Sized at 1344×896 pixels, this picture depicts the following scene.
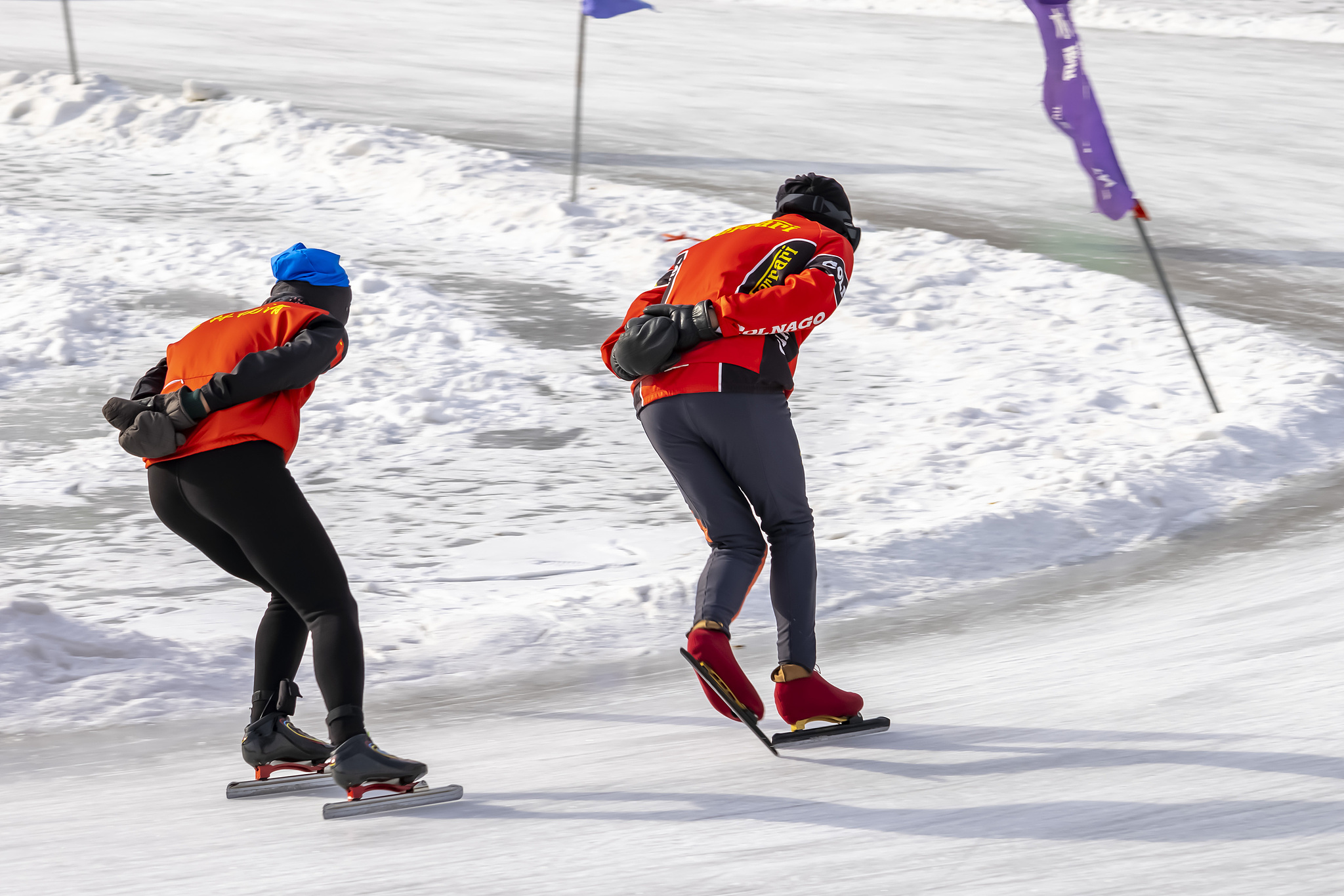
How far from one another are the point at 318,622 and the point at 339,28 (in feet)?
77.8

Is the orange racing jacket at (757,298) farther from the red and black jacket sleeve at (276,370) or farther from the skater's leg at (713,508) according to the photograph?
the red and black jacket sleeve at (276,370)

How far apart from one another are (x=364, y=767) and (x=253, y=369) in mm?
988

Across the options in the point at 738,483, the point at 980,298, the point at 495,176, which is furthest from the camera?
the point at 495,176

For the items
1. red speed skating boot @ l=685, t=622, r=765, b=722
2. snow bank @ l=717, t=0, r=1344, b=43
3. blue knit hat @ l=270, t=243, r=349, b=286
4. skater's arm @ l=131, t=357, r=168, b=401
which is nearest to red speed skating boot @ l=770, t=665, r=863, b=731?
red speed skating boot @ l=685, t=622, r=765, b=722

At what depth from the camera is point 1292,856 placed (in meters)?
3.10

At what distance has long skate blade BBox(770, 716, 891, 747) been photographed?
12.5ft

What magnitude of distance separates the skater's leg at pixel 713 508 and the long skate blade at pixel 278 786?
109 cm

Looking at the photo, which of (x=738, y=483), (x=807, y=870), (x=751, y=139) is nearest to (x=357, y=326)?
(x=738, y=483)

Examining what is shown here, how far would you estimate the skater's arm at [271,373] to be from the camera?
3.27m

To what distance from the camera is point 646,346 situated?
11.7ft

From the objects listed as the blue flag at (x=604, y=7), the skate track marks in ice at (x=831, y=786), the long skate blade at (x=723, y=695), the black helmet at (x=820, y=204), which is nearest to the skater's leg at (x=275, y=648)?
the skate track marks in ice at (x=831, y=786)

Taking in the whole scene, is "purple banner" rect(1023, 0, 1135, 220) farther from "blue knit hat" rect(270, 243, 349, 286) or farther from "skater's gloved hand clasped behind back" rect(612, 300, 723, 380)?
"blue knit hat" rect(270, 243, 349, 286)

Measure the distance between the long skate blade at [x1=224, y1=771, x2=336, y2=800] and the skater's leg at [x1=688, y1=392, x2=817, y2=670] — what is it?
1.28 metres

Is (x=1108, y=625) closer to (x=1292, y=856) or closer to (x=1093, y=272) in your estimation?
(x=1292, y=856)
